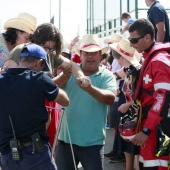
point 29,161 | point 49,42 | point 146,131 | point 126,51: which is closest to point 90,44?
point 49,42

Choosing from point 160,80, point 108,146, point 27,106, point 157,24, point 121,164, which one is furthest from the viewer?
point 108,146

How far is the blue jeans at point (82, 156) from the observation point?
10.8 ft

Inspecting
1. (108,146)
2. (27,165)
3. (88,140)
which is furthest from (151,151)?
(108,146)

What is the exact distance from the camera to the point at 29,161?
276 centimetres

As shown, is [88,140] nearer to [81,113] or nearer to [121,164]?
[81,113]

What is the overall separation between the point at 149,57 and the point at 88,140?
95 centimetres

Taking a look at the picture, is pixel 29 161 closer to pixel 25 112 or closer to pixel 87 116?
pixel 25 112

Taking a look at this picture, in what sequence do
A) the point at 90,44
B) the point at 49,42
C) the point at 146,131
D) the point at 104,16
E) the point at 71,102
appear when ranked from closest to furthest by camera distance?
the point at 146,131 < the point at 49,42 < the point at 71,102 < the point at 90,44 < the point at 104,16

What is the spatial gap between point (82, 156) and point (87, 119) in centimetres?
35

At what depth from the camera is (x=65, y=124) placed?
11.3 ft

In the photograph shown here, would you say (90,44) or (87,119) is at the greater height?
(90,44)

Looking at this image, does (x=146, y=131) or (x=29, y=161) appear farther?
(x=146, y=131)

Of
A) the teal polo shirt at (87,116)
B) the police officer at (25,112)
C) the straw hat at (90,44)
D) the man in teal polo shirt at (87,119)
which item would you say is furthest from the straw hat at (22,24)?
the police officer at (25,112)

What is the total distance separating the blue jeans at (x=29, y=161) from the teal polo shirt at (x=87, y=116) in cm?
55
